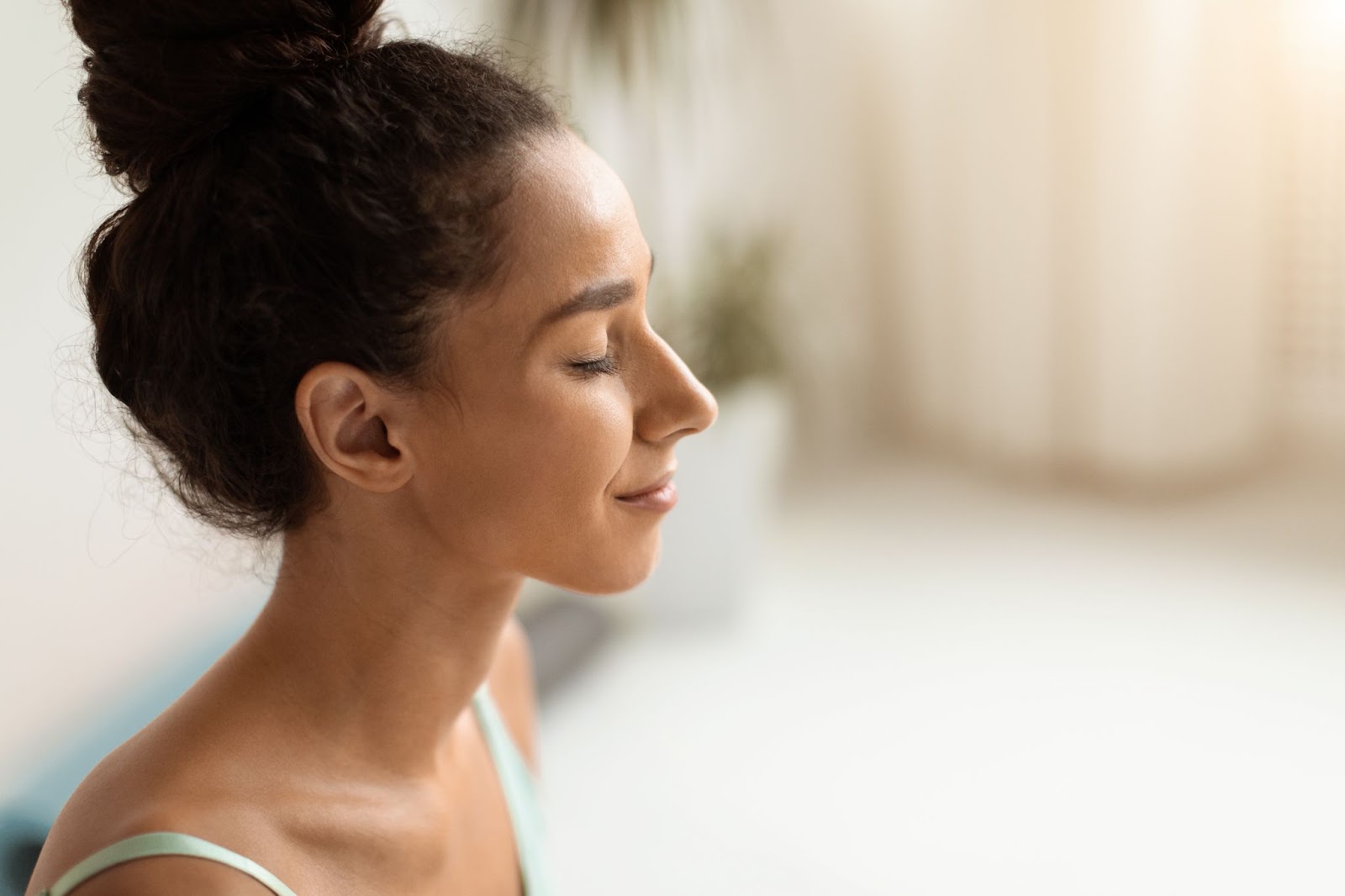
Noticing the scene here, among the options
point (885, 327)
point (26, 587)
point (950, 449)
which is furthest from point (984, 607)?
point (26, 587)

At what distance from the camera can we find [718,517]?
2.91 metres

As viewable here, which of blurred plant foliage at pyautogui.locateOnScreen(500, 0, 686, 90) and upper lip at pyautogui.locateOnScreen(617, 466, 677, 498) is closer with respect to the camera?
upper lip at pyautogui.locateOnScreen(617, 466, 677, 498)

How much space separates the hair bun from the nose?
33 cm

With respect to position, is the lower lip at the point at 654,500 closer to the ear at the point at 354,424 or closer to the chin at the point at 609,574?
the chin at the point at 609,574

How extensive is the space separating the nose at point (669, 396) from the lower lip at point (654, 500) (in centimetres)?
6

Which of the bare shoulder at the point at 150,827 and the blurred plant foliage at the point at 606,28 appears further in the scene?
the blurred plant foliage at the point at 606,28

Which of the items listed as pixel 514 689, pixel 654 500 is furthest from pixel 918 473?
pixel 654 500

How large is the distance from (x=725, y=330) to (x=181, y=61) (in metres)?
1.99

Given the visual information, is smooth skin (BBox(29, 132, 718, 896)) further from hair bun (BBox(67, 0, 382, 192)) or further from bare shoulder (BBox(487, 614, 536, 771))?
bare shoulder (BBox(487, 614, 536, 771))

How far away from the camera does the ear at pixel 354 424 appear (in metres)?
0.97

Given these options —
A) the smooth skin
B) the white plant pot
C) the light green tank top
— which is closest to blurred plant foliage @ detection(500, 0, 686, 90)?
the white plant pot

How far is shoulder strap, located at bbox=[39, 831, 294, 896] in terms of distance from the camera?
0.92 m

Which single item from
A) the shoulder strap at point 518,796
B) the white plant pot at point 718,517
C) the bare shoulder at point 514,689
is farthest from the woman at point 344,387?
the white plant pot at point 718,517

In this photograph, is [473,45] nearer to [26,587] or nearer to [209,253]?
[209,253]
